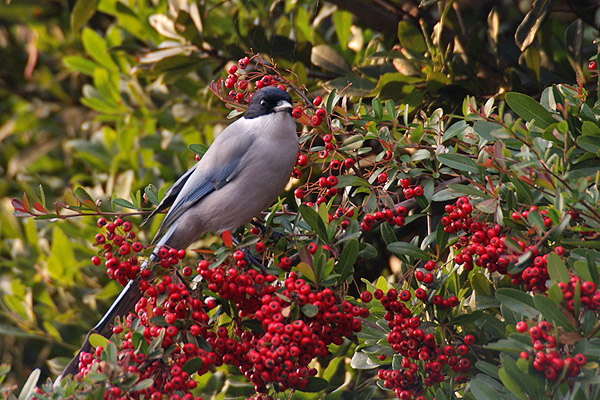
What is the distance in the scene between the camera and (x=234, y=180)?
335cm

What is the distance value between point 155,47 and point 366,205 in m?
2.61

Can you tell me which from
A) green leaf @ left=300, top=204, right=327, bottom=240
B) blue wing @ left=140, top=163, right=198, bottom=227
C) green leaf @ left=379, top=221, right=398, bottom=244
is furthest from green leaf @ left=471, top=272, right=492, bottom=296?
blue wing @ left=140, top=163, right=198, bottom=227

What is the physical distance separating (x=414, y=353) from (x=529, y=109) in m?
0.97

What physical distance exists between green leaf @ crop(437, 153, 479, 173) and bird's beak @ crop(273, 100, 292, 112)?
0.89 meters

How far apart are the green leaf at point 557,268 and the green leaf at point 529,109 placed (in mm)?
662

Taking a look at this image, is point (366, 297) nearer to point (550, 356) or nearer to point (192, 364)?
point (192, 364)

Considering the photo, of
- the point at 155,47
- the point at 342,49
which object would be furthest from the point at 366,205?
the point at 155,47

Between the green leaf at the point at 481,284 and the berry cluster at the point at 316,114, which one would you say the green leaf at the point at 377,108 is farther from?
the green leaf at the point at 481,284

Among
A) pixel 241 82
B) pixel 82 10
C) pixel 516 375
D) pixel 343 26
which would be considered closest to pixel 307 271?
pixel 516 375

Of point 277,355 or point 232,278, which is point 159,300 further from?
point 277,355

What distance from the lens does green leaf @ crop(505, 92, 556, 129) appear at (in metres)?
2.46

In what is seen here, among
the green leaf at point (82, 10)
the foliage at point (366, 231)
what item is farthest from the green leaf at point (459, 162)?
the green leaf at point (82, 10)

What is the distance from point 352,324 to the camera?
2.43m

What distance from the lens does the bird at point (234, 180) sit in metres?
3.15
